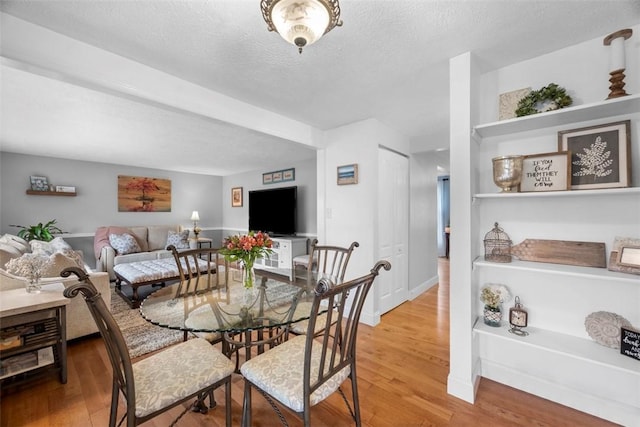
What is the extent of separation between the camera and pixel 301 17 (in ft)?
3.59

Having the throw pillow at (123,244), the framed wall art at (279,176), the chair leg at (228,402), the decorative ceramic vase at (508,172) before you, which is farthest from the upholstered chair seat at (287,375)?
the throw pillow at (123,244)

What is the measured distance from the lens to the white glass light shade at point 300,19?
1081mm

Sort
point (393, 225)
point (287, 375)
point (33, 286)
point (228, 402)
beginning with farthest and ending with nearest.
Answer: point (393, 225)
point (33, 286)
point (228, 402)
point (287, 375)

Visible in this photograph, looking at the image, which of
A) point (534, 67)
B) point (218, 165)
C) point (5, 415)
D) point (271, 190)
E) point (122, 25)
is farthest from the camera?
point (218, 165)

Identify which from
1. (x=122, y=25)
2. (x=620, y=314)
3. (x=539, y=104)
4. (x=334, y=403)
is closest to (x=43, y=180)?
(x=122, y=25)

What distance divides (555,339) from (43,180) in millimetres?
7371

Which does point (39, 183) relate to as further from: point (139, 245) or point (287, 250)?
point (287, 250)

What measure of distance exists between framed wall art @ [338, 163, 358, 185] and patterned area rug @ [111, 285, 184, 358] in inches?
97.0

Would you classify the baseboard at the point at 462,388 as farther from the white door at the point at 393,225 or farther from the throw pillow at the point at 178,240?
the throw pillow at the point at 178,240

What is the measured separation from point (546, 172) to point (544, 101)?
1.57 feet

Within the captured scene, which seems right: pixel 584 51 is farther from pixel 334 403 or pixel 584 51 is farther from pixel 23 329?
pixel 23 329

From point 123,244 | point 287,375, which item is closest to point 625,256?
point 287,375

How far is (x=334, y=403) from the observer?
172 cm

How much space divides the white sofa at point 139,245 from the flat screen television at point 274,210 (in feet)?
5.11
